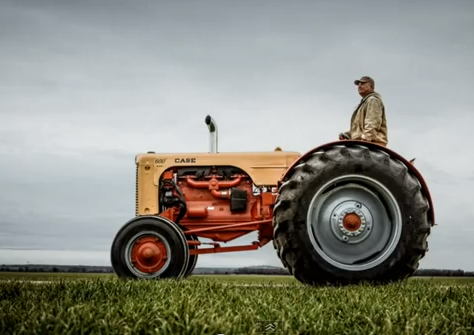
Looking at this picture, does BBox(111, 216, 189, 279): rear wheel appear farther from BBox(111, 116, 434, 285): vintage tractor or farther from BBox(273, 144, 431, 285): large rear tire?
BBox(273, 144, 431, 285): large rear tire

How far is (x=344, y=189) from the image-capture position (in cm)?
602

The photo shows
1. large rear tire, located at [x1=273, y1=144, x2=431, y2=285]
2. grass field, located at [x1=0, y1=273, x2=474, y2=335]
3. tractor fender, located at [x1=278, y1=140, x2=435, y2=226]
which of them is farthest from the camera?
tractor fender, located at [x1=278, y1=140, x2=435, y2=226]

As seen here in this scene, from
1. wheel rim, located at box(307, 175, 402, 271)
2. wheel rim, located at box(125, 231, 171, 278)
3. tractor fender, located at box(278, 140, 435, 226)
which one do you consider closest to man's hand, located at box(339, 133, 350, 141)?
tractor fender, located at box(278, 140, 435, 226)

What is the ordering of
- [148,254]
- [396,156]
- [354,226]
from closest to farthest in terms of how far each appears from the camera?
1. [354,226]
2. [396,156]
3. [148,254]

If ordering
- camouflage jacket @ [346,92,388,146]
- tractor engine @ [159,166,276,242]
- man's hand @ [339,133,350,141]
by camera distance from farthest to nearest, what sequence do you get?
tractor engine @ [159,166,276,242], man's hand @ [339,133,350,141], camouflage jacket @ [346,92,388,146]

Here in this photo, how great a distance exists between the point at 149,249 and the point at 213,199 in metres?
1.19

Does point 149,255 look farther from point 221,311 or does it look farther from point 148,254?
point 221,311

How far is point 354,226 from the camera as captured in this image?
582 cm

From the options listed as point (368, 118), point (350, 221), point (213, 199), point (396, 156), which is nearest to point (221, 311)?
point (350, 221)

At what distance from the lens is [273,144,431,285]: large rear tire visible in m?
5.73

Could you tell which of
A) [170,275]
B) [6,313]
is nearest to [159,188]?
[170,275]

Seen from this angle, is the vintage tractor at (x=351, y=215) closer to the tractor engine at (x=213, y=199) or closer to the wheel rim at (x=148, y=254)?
the tractor engine at (x=213, y=199)

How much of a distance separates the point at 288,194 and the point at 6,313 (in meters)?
3.15

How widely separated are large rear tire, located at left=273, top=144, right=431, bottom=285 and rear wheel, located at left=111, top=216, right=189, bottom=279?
1.78 metres
